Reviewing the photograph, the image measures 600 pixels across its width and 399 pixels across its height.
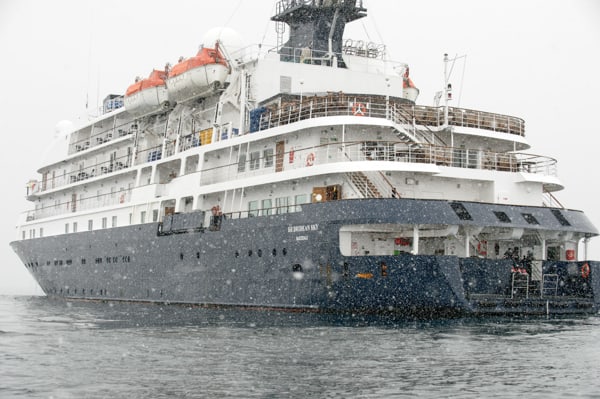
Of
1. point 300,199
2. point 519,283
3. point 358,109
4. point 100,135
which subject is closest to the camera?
point 519,283

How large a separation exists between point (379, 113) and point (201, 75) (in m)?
10.2

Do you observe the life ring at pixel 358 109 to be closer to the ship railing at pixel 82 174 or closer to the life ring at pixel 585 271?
the life ring at pixel 585 271

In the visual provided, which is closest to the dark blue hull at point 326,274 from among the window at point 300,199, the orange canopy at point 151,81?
the window at point 300,199

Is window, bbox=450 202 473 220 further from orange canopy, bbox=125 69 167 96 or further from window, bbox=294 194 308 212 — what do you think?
orange canopy, bbox=125 69 167 96

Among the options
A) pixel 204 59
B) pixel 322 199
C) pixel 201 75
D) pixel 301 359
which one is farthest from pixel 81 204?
pixel 301 359

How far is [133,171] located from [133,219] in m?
3.30

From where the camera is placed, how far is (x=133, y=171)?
4197 cm

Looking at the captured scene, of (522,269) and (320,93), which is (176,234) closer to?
(320,93)

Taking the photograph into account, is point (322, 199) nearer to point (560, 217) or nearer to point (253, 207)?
point (253, 207)

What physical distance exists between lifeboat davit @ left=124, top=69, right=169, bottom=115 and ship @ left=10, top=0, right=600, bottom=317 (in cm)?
9

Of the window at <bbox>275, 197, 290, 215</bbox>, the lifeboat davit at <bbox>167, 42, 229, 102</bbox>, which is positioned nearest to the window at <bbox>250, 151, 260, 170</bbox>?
the window at <bbox>275, 197, 290, 215</bbox>

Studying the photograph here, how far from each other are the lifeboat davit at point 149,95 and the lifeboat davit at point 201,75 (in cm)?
251

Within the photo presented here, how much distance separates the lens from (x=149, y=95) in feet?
136

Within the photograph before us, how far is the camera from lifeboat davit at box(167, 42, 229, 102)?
121 ft
